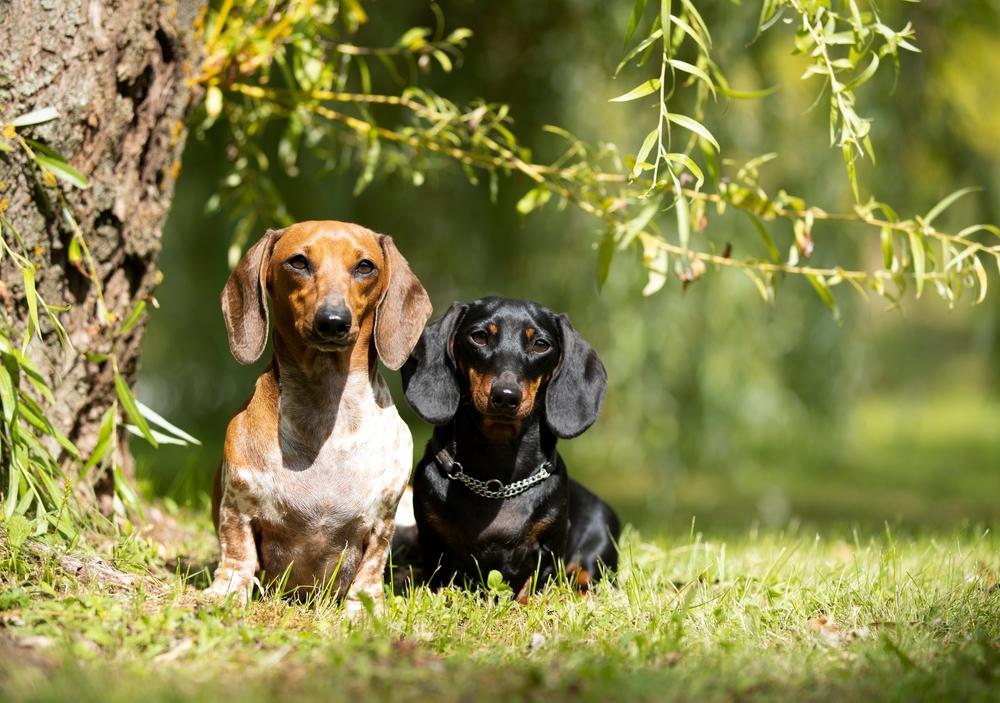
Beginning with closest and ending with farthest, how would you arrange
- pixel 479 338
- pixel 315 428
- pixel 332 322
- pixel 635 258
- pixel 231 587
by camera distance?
pixel 332 322, pixel 231 587, pixel 315 428, pixel 479 338, pixel 635 258

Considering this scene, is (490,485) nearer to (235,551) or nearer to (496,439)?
(496,439)

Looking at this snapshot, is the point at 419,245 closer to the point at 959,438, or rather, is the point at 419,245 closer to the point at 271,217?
the point at 271,217

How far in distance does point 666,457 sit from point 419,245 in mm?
2672

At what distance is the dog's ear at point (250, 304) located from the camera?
3.90 m

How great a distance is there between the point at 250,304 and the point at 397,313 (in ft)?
1.69

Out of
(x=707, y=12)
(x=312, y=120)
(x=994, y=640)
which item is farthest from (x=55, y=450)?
(x=707, y=12)

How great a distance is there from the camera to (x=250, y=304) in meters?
3.90

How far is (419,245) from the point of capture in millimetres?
9055

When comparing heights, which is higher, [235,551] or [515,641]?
[235,551]

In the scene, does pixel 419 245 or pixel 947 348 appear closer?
pixel 419 245

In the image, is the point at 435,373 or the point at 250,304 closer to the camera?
the point at 250,304

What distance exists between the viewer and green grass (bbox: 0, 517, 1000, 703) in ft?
9.67

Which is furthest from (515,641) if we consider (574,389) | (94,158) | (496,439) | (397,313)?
(94,158)

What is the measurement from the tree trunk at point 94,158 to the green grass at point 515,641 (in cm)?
79
